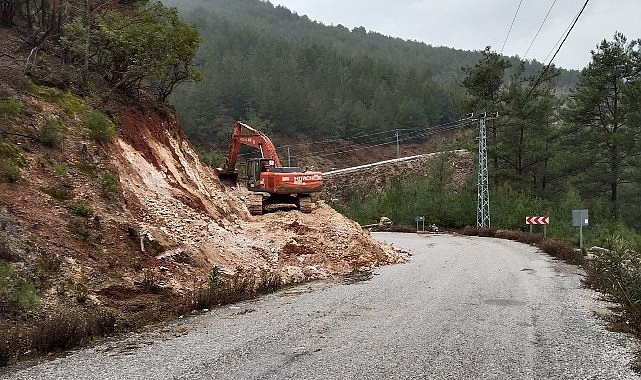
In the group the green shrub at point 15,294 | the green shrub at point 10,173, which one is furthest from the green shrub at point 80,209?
the green shrub at point 15,294

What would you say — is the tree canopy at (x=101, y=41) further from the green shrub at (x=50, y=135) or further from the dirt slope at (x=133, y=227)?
the green shrub at (x=50, y=135)

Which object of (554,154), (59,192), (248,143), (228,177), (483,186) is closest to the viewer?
(59,192)

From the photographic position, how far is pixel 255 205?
19.2 meters

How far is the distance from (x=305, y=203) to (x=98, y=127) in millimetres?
8440

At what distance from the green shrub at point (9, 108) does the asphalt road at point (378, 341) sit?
19.5 feet

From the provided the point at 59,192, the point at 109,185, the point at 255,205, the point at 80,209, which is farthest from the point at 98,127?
the point at 255,205

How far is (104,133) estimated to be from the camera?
1320 cm

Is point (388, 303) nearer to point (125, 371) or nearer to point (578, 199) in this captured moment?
point (125, 371)

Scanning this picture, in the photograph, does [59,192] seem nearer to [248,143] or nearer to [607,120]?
[248,143]

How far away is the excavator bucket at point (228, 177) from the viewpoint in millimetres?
21375

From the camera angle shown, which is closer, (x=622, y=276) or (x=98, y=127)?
(x=622, y=276)

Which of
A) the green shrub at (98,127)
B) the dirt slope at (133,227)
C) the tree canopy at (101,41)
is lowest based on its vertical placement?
the dirt slope at (133,227)

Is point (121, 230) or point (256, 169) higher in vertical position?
point (256, 169)

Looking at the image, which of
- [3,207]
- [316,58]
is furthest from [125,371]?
[316,58]
